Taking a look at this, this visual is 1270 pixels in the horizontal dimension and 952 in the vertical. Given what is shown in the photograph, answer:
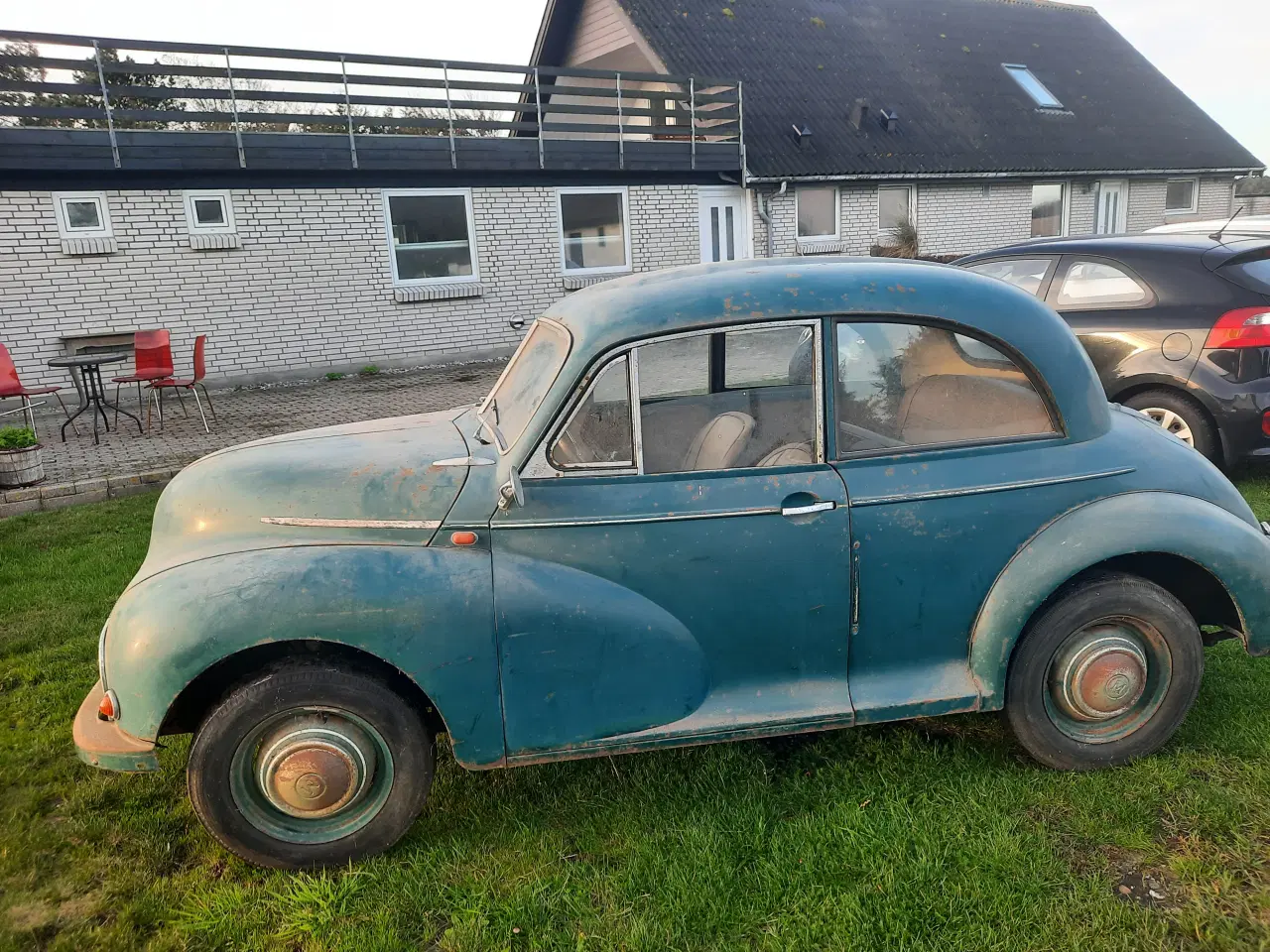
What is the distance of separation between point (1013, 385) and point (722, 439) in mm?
1063

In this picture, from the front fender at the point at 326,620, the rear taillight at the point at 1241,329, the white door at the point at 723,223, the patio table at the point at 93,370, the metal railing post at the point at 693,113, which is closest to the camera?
the front fender at the point at 326,620

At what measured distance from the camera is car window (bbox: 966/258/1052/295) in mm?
6770

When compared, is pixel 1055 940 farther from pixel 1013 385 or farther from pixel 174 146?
pixel 174 146

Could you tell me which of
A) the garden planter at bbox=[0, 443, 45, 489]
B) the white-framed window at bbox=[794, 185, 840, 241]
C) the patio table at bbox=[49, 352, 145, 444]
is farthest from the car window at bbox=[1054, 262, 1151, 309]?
the white-framed window at bbox=[794, 185, 840, 241]

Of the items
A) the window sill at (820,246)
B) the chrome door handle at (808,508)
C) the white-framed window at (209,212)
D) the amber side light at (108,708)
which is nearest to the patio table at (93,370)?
the white-framed window at (209,212)

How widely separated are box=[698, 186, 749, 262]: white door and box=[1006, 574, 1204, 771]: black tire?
14951 millimetres

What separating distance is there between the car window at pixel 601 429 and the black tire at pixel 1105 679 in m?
1.60

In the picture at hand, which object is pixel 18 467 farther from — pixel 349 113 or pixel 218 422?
pixel 349 113

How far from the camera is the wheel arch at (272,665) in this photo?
279 centimetres

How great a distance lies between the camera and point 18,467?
7254 millimetres

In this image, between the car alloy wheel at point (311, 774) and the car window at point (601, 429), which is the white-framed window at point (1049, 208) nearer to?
the car window at point (601, 429)

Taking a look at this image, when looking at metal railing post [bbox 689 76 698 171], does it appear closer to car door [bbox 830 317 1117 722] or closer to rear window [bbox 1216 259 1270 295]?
rear window [bbox 1216 259 1270 295]

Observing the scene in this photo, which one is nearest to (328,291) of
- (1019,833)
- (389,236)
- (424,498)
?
(389,236)

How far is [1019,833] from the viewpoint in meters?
2.82
